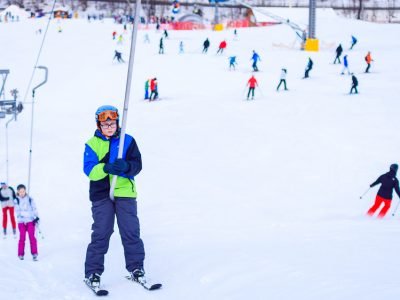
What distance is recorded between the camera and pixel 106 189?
16.2ft

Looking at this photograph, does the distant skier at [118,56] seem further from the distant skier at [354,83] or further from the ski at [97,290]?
the ski at [97,290]

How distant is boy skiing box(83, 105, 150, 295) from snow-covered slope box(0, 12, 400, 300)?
36 cm

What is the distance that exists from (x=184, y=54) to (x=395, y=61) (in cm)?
1341

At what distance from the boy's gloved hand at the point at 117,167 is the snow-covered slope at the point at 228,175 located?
108 cm

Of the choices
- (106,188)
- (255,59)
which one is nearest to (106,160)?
(106,188)

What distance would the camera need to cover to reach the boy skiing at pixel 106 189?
4891 millimetres

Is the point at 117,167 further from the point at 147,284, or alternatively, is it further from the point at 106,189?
the point at 147,284

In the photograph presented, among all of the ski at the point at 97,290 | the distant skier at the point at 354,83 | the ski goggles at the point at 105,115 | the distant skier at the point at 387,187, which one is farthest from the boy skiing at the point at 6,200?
the distant skier at the point at 354,83

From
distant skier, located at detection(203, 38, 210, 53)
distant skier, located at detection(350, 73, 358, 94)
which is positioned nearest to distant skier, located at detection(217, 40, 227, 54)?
distant skier, located at detection(203, 38, 210, 53)

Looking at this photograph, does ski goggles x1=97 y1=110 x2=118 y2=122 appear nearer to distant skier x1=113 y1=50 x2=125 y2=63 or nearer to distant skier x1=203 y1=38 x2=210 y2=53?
distant skier x1=113 y1=50 x2=125 y2=63

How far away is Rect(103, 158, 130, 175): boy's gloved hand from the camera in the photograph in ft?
15.3

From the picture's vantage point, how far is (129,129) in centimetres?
2002

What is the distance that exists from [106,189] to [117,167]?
0.37 meters

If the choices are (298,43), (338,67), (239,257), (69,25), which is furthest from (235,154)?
(69,25)
